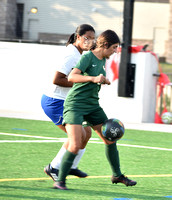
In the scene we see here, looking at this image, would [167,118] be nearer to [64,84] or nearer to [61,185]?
[64,84]

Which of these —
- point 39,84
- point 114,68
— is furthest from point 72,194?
point 39,84

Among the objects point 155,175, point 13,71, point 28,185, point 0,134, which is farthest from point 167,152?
point 13,71

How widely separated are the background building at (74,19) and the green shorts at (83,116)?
17.0m

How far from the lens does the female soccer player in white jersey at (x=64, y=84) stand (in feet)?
21.3

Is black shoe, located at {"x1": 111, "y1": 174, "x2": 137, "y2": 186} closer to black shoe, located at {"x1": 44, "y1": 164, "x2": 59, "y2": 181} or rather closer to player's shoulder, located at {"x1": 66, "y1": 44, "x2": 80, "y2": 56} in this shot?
black shoe, located at {"x1": 44, "y1": 164, "x2": 59, "y2": 181}

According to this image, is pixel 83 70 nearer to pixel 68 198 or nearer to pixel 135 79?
pixel 68 198

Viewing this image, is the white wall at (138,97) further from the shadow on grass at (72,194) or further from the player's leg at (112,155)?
the shadow on grass at (72,194)

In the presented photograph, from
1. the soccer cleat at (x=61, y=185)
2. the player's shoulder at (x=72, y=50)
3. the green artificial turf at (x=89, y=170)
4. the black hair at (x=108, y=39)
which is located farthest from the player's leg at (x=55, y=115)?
the black hair at (x=108, y=39)

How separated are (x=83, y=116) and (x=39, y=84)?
9.39m

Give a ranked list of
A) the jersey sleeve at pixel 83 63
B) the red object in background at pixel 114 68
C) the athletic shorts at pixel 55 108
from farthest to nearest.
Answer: the red object in background at pixel 114 68, the athletic shorts at pixel 55 108, the jersey sleeve at pixel 83 63

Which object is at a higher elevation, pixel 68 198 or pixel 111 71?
pixel 111 71

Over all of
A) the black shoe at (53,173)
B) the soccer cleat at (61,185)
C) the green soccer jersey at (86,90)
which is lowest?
the soccer cleat at (61,185)

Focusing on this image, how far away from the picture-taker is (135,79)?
14750 millimetres

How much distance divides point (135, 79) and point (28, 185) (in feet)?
28.6
